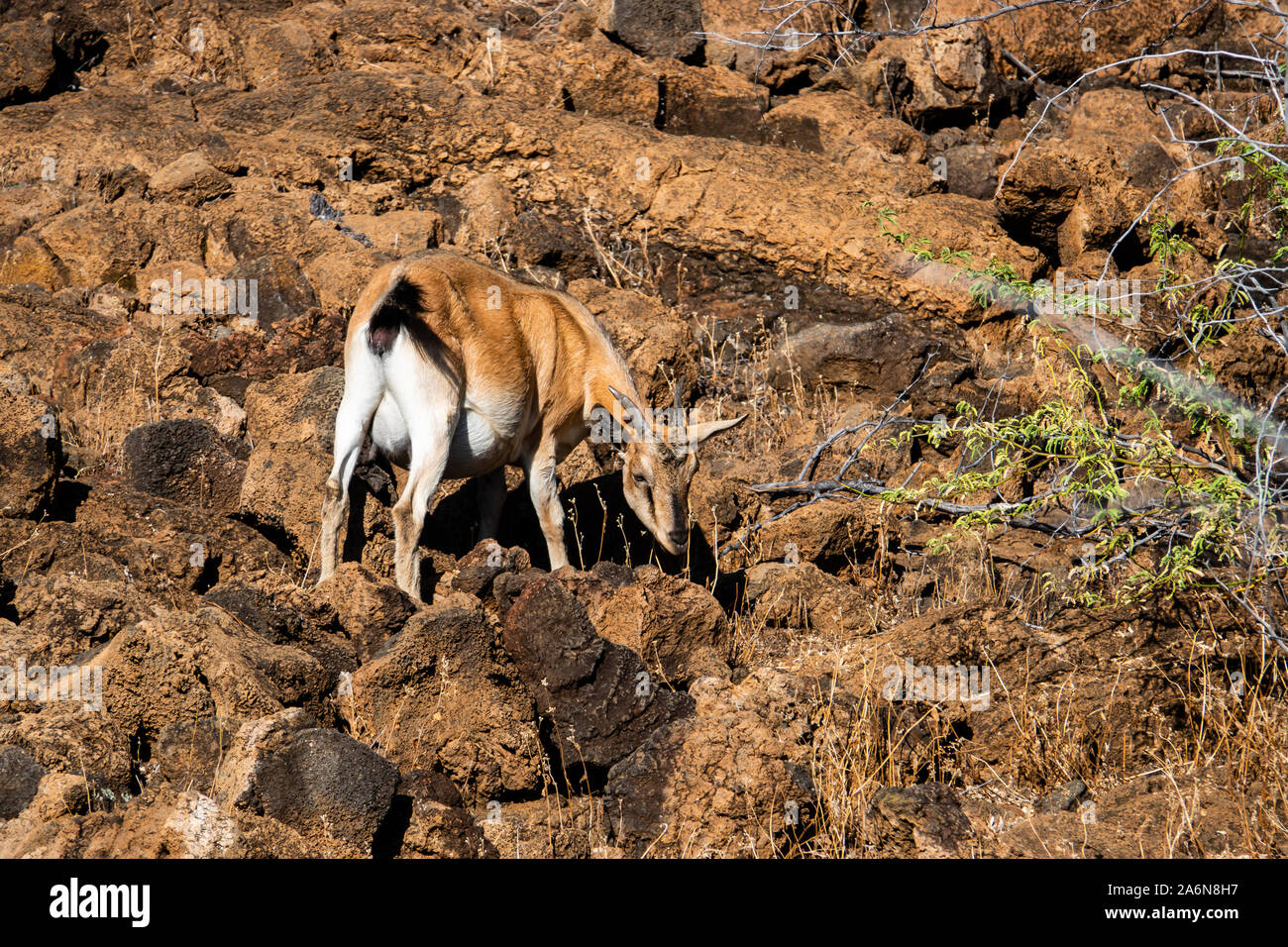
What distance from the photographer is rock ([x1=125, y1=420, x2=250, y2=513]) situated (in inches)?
335

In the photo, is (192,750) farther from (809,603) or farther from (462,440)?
(809,603)

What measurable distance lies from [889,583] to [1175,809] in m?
3.46

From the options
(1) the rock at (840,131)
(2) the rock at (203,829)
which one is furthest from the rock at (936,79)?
(2) the rock at (203,829)

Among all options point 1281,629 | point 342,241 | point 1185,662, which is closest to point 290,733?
point 1185,662

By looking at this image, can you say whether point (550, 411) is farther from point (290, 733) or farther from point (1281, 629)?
point (1281, 629)

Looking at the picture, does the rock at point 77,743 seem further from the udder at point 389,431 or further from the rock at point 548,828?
the udder at point 389,431

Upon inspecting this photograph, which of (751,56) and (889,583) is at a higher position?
(751,56)

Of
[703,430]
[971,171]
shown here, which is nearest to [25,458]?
[703,430]

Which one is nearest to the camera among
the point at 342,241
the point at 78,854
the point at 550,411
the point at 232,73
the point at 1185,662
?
the point at 78,854

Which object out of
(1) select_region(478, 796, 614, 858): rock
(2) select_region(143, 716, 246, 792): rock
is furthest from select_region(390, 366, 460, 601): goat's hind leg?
(2) select_region(143, 716, 246, 792): rock

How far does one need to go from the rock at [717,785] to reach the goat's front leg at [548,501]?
9.69ft

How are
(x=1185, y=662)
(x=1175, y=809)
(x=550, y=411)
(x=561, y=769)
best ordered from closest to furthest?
1. (x=1175, y=809)
2. (x=561, y=769)
3. (x=1185, y=662)
4. (x=550, y=411)

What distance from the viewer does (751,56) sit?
48.5 ft

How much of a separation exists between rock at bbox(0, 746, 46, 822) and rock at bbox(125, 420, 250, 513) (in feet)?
10.4
